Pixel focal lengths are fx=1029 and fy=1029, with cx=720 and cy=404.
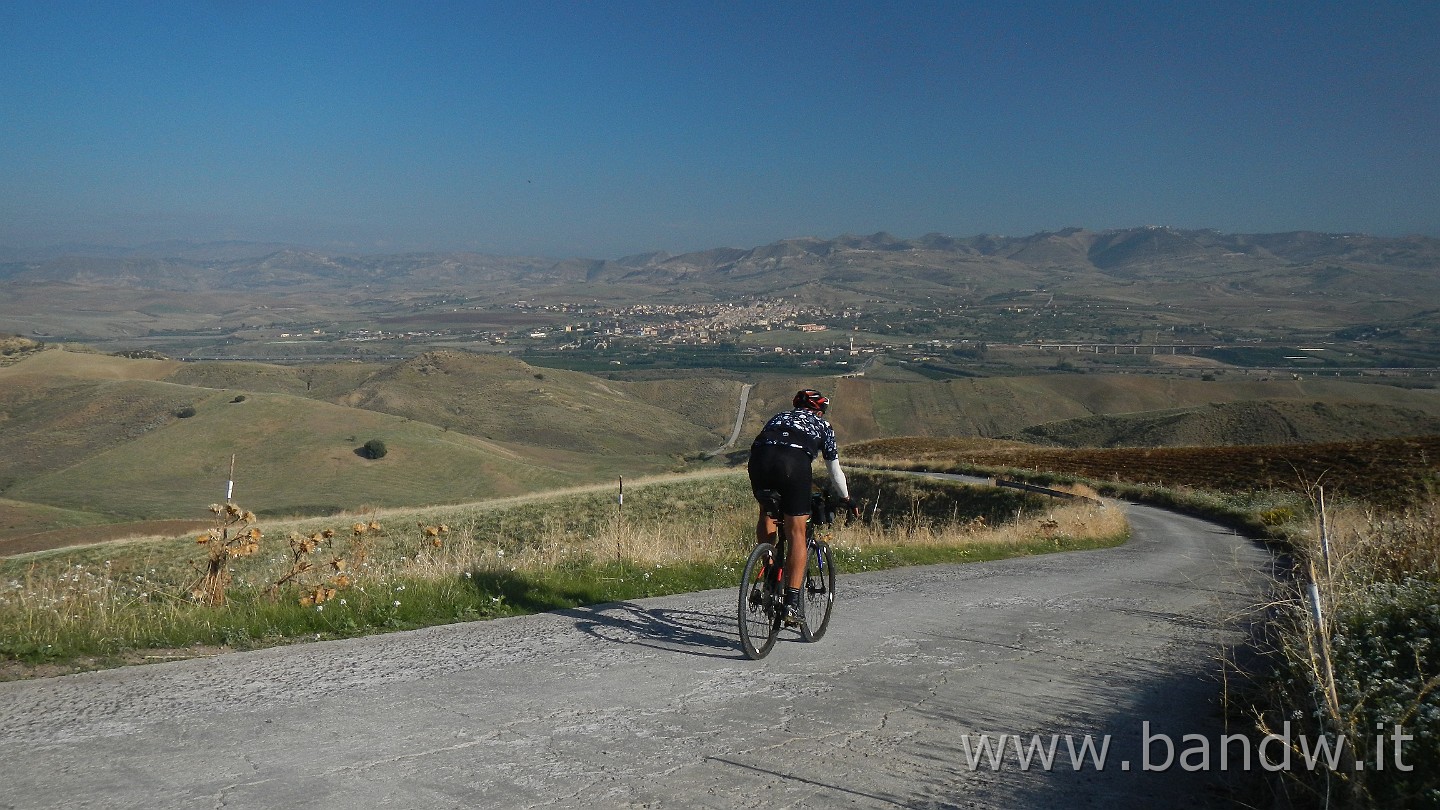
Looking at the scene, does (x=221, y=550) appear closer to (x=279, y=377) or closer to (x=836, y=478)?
(x=836, y=478)

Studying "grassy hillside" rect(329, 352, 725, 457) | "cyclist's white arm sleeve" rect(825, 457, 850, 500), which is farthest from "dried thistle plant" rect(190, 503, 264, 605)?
"grassy hillside" rect(329, 352, 725, 457)

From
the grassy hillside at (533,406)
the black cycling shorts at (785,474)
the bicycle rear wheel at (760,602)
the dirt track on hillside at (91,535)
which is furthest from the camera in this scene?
the grassy hillside at (533,406)

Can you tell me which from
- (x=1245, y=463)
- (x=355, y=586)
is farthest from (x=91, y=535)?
(x=1245, y=463)

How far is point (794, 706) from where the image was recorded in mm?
5773

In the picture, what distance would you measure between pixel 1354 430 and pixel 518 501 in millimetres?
59872

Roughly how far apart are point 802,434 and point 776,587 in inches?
43.2

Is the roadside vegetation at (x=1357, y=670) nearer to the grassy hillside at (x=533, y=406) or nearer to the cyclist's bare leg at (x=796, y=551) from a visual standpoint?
the cyclist's bare leg at (x=796, y=551)

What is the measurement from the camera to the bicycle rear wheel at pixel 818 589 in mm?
7676

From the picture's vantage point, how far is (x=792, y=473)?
7199 millimetres

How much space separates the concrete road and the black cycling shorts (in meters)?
1.05

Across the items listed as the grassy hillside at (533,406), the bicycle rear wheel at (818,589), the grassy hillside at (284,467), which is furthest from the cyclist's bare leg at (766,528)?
the grassy hillside at (533,406)

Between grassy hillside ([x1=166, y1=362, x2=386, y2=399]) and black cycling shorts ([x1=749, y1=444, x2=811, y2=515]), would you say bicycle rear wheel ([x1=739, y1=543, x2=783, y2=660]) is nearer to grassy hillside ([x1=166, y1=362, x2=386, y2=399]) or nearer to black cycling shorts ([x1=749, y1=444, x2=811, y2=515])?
black cycling shorts ([x1=749, y1=444, x2=811, y2=515])

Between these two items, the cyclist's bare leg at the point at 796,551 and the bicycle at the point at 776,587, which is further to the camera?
the cyclist's bare leg at the point at 796,551

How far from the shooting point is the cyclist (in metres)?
7.21
